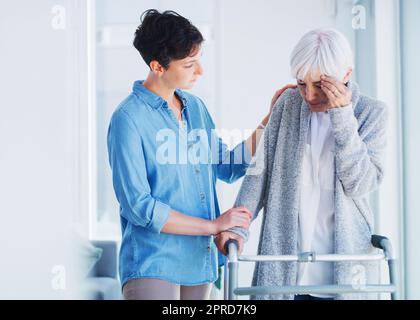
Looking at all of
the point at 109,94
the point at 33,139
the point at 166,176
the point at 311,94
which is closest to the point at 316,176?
the point at 311,94

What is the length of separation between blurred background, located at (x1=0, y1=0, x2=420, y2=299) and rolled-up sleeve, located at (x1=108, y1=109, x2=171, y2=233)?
7.3 inches

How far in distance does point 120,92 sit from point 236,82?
10.3 inches

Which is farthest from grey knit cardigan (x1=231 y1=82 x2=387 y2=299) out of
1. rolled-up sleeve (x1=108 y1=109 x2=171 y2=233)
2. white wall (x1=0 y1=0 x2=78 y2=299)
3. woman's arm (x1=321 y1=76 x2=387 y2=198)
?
white wall (x1=0 y1=0 x2=78 y2=299)

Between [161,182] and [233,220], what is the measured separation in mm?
159

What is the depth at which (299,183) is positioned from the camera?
1102 mm

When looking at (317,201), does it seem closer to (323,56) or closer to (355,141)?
(355,141)

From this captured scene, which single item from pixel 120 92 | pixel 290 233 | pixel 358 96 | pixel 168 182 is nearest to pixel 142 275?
pixel 168 182

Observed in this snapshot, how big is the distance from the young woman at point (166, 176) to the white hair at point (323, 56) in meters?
0.19

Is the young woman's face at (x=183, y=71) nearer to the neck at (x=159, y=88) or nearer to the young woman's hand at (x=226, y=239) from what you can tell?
the neck at (x=159, y=88)

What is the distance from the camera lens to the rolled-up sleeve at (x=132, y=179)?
1084 mm

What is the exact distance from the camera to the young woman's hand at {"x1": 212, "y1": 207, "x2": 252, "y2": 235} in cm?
110

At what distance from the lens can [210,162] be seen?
1.21m

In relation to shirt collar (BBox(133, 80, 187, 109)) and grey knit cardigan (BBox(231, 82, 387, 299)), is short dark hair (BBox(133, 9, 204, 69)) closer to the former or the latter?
shirt collar (BBox(133, 80, 187, 109))

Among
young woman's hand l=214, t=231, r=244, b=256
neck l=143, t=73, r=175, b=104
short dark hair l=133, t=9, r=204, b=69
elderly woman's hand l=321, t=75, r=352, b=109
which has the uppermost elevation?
short dark hair l=133, t=9, r=204, b=69
